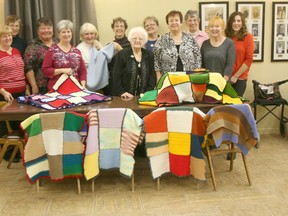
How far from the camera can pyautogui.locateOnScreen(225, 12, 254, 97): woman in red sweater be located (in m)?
3.90

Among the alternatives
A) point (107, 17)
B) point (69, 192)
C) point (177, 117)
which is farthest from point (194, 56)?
point (69, 192)

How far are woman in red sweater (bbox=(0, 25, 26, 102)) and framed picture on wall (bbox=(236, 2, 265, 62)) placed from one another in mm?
2726

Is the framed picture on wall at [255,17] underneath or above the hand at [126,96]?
above

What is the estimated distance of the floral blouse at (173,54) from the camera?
→ 3535mm

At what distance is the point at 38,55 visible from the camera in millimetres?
3721

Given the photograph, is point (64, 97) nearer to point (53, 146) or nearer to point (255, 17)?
point (53, 146)

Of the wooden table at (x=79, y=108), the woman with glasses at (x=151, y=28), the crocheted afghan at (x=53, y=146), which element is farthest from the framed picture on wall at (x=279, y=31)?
the crocheted afghan at (x=53, y=146)

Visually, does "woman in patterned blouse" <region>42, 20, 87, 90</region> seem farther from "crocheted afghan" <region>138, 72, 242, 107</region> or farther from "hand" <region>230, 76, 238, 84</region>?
"hand" <region>230, 76, 238, 84</region>

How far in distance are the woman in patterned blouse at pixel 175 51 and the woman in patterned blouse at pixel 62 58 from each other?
84 centimetres

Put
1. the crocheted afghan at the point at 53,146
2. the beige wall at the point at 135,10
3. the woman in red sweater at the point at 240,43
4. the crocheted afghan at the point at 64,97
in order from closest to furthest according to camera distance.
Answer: the crocheted afghan at the point at 53,146 → the crocheted afghan at the point at 64,97 → the woman in red sweater at the point at 240,43 → the beige wall at the point at 135,10

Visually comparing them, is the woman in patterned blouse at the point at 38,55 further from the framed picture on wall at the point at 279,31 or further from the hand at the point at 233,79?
the framed picture on wall at the point at 279,31

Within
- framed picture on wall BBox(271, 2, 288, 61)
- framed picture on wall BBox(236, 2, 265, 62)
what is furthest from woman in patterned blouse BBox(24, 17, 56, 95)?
framed picture on wall BBox(271, 2, 288, 61)

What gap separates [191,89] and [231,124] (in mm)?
497

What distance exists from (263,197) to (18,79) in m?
2.61
